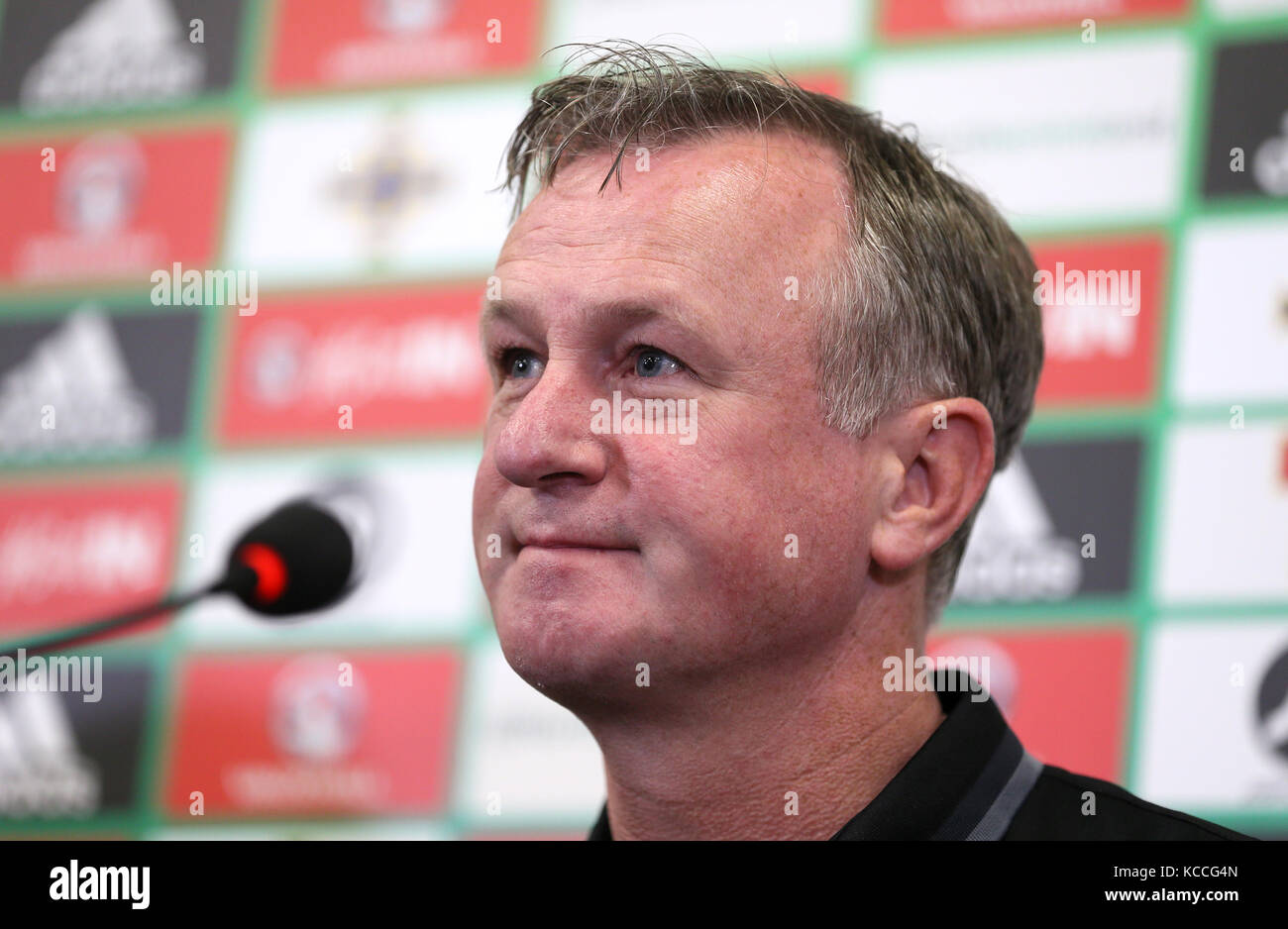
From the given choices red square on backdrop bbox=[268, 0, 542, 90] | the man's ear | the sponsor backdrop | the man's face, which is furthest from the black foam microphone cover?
red square on backdrop bbox=[268, 0, 542, 90]

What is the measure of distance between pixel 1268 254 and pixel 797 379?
1.50 meters

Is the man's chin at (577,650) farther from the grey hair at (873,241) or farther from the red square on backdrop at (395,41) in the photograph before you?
the red square on backdrop at (395,41)

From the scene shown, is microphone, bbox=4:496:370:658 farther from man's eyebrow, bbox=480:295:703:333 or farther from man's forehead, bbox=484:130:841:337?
man's eyebrow, bbox=480:295:703:333

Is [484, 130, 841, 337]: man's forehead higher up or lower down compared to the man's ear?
higher up

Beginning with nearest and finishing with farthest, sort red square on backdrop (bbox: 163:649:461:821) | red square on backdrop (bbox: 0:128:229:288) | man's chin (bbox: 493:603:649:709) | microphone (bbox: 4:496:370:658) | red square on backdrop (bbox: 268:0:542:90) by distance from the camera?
1. man's chin (bbox: 493:603:649:709)
2. microphone (bbox: 4:496:370:658)
3. red square on backdrop (bbox: 163:649:461:821)
4. red square on backdrop (bbox: 268:0:542:90)
5. red square on backdrop (bbox: 0:128:229:288)

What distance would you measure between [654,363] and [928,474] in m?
0.33

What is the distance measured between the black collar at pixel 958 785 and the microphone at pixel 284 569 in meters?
0.46

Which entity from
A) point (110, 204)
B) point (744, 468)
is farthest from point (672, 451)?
point (110, 204)

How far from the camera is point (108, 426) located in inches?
129

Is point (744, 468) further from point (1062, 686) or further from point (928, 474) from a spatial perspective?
point (1062, 686)

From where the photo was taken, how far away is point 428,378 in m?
3.07

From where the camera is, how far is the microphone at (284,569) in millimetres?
1694

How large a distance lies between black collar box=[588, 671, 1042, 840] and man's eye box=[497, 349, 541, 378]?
0.52 metres

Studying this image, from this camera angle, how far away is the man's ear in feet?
4.88
